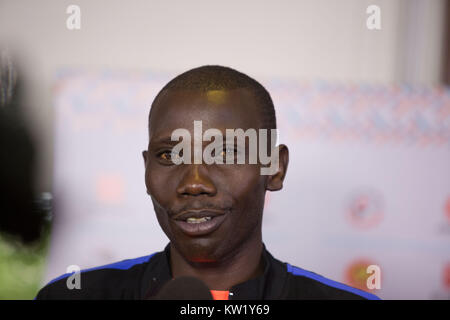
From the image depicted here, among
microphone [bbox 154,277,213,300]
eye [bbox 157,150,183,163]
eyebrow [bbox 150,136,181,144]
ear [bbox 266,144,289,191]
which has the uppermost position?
eyebrow [bbox 150,136,181,144]

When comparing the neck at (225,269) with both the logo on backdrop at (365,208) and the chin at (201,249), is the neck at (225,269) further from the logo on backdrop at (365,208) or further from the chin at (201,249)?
the logo on backdrop at (365,208)

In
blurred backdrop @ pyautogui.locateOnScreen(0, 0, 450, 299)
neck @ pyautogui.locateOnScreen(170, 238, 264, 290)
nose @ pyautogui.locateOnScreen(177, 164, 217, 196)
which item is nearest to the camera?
nose @ pyautogui.locateOnScreen(177, 164, 217, 196)

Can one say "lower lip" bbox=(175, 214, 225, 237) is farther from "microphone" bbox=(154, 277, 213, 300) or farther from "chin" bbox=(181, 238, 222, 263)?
"microphone" bbox=(154, 277, 213, 300)

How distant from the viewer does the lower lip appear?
677 millimetres

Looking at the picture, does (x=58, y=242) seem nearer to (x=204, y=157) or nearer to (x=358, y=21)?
(x=204, y=157)

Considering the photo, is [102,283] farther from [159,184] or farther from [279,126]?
[279,126]

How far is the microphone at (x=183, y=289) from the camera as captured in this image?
51cm

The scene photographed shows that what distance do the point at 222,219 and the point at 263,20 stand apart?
3.31 feet

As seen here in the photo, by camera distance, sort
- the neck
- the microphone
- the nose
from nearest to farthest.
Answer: the microphone → the nose → the neck

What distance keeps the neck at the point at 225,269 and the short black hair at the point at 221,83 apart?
0.70 feet

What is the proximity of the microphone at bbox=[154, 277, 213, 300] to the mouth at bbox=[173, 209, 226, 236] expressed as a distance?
0.53 feet

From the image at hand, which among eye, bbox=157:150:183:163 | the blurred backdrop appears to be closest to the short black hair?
eye, bbox=157:150:183:163

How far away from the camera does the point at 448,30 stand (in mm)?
1782
